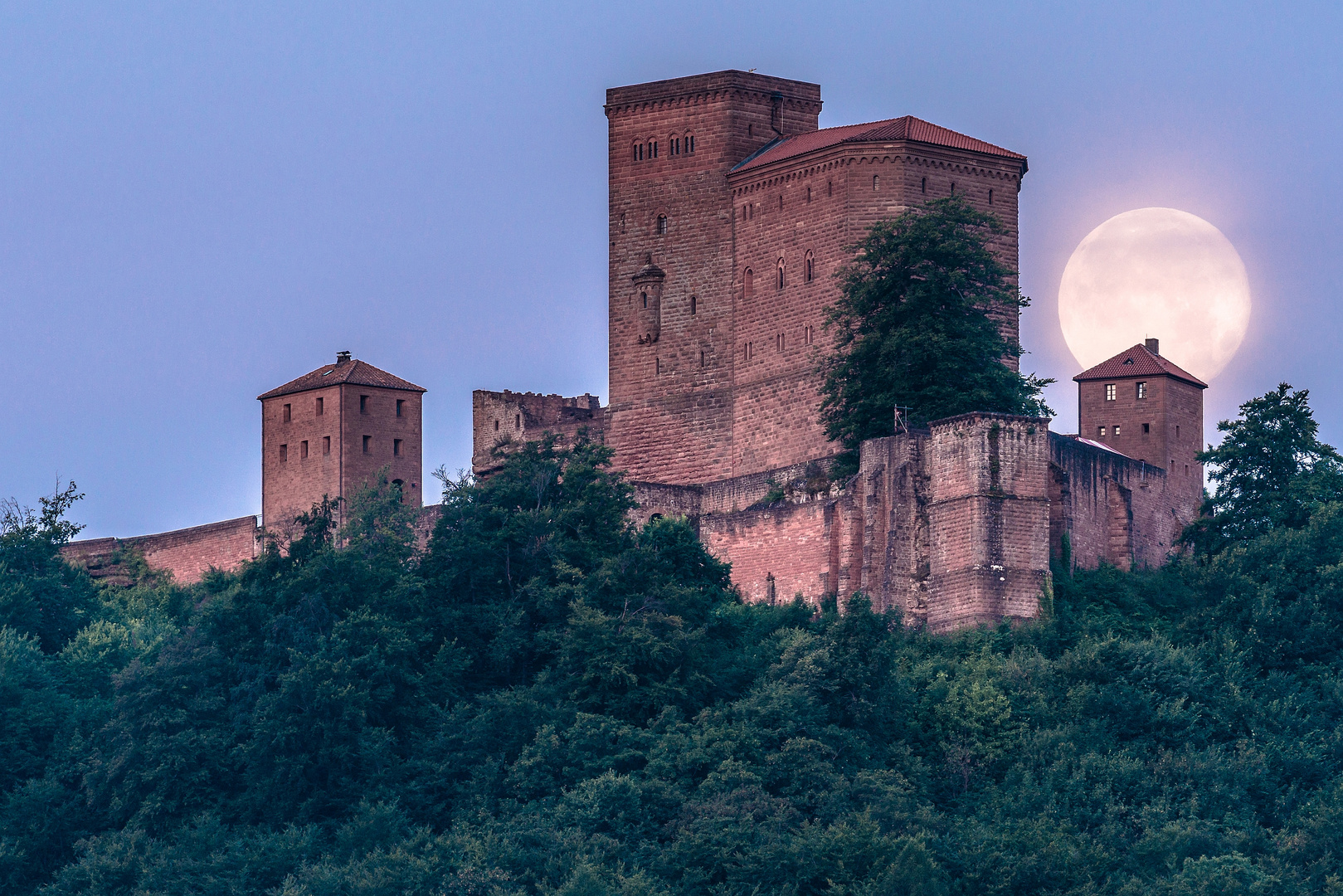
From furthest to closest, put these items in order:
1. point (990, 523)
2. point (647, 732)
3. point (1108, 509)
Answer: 1. point (1108, 509)
2. point (990, 523)
3. point (647, 732)

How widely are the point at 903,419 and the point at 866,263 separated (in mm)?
5193

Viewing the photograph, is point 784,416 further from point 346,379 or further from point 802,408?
point 346,379

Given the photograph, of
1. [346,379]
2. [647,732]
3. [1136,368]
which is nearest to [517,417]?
[346,379]

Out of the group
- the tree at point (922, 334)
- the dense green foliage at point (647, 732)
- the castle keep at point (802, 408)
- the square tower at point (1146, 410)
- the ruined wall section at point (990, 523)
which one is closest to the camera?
the dense green foliage at point (647, 732)

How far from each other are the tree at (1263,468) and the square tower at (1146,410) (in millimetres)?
11685

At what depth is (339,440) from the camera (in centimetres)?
6981

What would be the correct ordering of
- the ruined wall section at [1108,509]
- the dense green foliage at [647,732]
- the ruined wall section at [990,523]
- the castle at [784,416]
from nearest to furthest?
the dense green foliage at [647,732]
the ruined wall section at [990,523]
the castle at [784,416]
the ruined wall section at [1108,509]

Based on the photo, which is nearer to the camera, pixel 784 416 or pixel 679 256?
pixel 784 416

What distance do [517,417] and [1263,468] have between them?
825 inches

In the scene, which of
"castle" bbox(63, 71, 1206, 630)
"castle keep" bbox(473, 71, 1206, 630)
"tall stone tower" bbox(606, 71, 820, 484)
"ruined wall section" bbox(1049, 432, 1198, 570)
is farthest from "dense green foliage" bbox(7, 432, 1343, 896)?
"tall stone tower" bbox(606, 71, 820, 484)

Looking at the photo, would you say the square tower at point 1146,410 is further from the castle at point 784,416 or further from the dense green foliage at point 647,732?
the dense green foliage at point 647,732

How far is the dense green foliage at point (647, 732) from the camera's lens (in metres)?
48.9

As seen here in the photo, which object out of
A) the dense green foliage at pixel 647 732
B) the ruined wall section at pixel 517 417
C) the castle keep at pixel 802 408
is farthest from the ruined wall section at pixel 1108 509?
the ruined wall section at pixel 517 417

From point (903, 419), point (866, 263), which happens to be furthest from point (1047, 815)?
point (866, 263)
